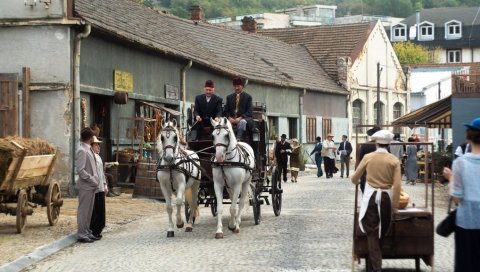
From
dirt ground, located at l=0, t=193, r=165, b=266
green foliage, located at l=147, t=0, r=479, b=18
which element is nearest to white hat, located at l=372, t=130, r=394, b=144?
dirt ground, located at l=0, t=193, r=165, b=266

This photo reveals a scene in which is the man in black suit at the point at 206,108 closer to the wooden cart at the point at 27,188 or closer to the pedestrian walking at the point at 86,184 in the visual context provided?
the pedestrian walking at the point at 86,184

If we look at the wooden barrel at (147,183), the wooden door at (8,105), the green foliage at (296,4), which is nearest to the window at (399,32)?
the green foliage at (296,4)

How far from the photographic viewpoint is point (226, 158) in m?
15.4

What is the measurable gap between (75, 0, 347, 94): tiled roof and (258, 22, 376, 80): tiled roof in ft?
2.71

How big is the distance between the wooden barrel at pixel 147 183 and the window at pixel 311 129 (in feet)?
86.1

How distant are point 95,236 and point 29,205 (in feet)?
4.37

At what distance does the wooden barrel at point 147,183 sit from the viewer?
23.0m

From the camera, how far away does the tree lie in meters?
104

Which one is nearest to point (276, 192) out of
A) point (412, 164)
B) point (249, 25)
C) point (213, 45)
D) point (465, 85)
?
point (412, 164)

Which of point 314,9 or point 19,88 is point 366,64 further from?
point 314,9

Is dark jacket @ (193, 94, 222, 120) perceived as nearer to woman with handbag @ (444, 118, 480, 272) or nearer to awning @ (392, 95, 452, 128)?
woman with handbag @ (444, 118, 480, 272)

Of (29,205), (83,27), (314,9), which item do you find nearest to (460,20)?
(314,9)

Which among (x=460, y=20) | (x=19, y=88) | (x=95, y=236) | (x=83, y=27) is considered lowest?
(x=95, y=236)

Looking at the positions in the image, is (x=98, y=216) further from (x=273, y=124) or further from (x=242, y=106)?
(x=273, y=124)
